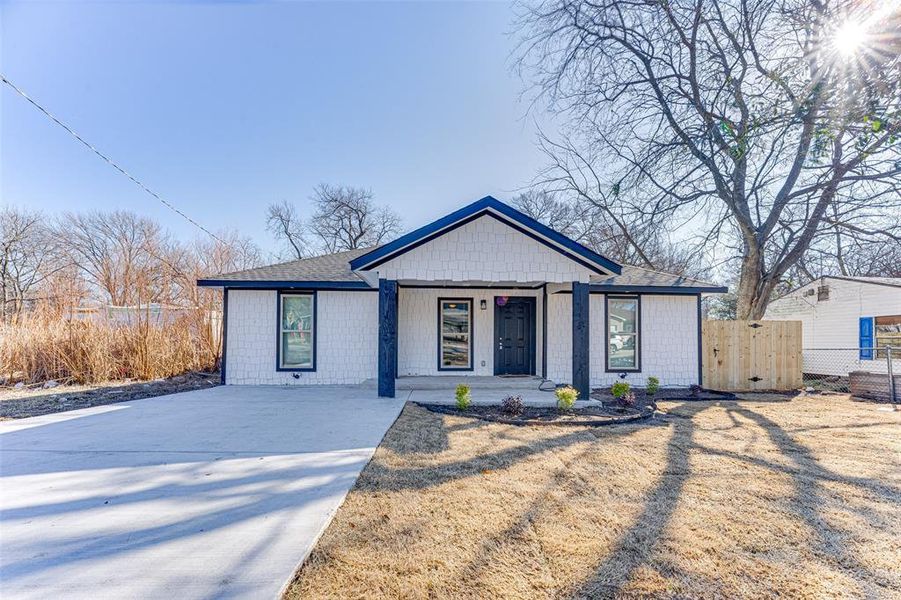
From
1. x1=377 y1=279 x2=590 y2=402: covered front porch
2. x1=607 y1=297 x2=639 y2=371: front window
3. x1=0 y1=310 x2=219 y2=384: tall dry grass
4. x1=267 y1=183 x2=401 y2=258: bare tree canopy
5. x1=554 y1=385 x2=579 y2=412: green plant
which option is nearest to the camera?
x1=554 y1=385 x2=579 y2=412: green plant

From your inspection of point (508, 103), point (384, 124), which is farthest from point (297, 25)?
point (508, 103)

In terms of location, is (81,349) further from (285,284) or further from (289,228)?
(289,228)

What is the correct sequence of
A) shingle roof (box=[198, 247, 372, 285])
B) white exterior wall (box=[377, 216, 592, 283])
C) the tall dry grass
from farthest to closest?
the tall dry grass, shingle roof (box=[198, 247, 372, 285]), white exterior wall (box=[377, 216, 592, 283])

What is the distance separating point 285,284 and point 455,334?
14.2 ft

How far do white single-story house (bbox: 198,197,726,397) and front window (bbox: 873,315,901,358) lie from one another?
7287mm

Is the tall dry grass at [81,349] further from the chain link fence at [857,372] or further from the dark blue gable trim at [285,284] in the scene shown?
the chain link fence at [857,372]

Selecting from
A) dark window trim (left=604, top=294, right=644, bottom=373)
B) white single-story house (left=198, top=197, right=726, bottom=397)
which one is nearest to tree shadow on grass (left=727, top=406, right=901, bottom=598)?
white single-story house (left=198, top=197, right=726, bottom=397)

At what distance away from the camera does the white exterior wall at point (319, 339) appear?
32.0 ft

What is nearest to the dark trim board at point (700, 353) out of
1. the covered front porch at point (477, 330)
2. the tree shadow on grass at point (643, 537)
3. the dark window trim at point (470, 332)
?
the covered front porch at point (477, 330)

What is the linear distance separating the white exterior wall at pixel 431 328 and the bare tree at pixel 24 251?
25891mm

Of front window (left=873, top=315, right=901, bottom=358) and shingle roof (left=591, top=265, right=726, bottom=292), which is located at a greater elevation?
shingle roof (left=591, top=265, right=726, bottom=292)

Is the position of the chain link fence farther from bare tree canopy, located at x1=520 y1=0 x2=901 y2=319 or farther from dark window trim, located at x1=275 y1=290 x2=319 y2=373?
dark window trim, located at x1=275 y1=290 x2=319 y2=373

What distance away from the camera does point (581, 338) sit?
801cm

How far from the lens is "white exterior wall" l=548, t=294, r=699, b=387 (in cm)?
1033
